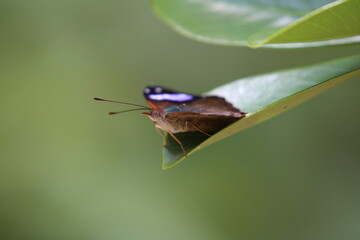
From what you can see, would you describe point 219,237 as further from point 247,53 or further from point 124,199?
point 247,53

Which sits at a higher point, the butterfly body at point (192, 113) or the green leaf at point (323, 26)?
the butterfly body at point (192, 113)

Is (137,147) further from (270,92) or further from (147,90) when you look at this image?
(270,92)

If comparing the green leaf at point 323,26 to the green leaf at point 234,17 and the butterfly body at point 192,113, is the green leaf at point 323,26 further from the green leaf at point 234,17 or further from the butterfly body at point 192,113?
the butterfly body at point 192,113

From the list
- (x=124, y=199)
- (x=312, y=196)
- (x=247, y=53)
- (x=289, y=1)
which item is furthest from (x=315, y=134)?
(x=289, y=1)

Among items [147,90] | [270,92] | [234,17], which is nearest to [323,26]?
[270,92]

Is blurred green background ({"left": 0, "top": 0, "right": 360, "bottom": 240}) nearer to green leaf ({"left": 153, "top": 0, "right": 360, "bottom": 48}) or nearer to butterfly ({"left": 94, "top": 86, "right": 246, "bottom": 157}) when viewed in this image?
butterfly ({"left": 94, "top": 86, "right": 246, "bottom": 157})

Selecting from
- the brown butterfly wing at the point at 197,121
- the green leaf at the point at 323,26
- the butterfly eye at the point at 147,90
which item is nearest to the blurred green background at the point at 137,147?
the butterfly eye at the point at 147,90

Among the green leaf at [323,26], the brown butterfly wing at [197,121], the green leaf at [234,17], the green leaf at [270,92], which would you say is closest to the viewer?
the green leaf at [323,26]

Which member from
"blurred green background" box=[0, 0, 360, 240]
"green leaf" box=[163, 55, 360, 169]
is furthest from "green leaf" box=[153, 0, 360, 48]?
"blurred green background" box=[0, 0, 360, 240]
